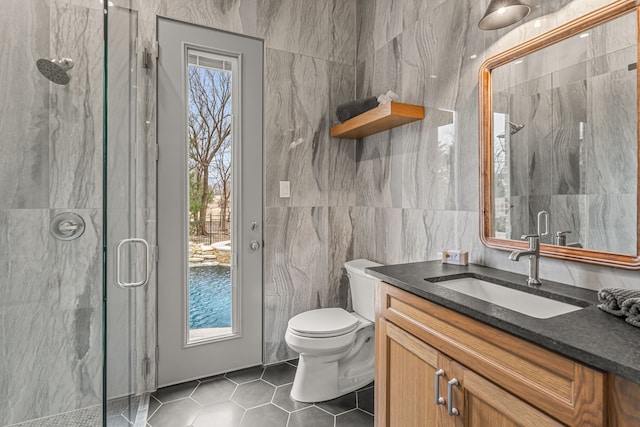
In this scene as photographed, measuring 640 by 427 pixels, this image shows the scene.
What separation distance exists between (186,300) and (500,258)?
1851mm

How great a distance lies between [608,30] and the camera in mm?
1115

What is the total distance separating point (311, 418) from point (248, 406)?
379 millimetres

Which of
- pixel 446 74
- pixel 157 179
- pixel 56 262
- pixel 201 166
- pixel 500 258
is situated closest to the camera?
pixel 56 262

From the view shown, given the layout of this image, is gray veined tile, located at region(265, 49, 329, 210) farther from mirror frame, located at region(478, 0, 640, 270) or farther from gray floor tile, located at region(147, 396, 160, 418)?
gray floor tile, located at region(147, 396, 160, 418)

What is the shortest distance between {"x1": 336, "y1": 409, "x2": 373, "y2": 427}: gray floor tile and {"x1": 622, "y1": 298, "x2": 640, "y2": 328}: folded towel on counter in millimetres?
1348

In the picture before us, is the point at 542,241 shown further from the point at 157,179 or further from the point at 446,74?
the point at 157,179

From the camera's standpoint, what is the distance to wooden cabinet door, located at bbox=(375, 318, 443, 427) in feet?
3.80

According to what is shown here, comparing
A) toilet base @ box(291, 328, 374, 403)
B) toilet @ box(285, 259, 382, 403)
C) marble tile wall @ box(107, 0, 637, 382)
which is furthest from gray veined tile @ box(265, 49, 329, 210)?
toilet base @ box(291, 328, 374, 403)

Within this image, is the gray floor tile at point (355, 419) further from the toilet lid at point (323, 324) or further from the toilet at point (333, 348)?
the toilet lid at point (323, 324)

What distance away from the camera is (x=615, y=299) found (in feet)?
2.93

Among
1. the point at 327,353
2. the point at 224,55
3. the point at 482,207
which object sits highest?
the point at 224,55

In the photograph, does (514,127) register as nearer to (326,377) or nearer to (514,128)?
(514,128)

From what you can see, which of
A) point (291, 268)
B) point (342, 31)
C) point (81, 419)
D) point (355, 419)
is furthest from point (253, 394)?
point (342, 31)

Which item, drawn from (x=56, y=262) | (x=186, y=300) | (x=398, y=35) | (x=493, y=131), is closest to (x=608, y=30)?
(x=493, y=131)
